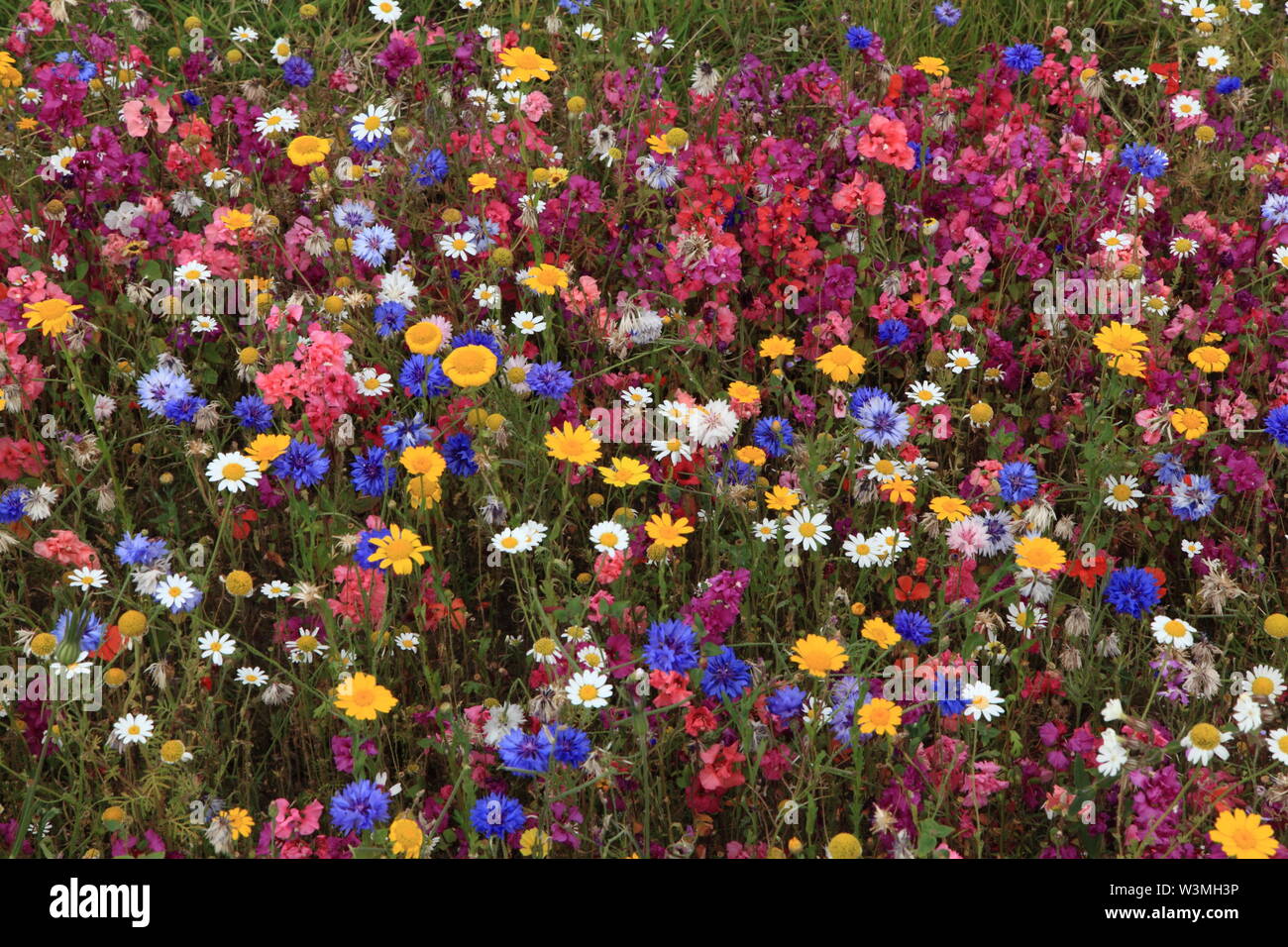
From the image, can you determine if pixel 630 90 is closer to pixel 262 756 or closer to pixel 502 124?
pixel 502 124

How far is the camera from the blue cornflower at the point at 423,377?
280cm

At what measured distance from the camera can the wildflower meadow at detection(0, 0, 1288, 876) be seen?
2.32 m

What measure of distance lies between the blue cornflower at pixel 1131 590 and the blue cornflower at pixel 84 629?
6.49 ft

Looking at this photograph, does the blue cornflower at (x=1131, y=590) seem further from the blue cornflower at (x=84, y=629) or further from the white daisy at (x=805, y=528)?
the blue cornflower at (x=84, y=629)

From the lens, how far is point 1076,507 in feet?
10.1

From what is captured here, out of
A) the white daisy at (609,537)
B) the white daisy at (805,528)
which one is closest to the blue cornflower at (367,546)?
the white daisy at (609,537)

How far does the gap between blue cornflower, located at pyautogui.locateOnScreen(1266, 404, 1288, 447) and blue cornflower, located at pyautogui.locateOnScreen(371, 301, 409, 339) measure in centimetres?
202

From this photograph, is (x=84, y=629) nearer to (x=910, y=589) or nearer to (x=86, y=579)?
(x=86, y=579)

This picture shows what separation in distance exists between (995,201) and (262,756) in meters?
2.47

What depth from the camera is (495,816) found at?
6.75 feet

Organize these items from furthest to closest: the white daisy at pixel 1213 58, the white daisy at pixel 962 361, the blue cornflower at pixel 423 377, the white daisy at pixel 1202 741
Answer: the white daisy at pixel 1213 58 → the white daisy at pixel 962 361 → the blue cornflower at pixel 423 377 → the white daisy at pixel 1202 741

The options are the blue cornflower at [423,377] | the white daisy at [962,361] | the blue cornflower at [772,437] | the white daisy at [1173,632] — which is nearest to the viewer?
the white daisy at [1173,632]

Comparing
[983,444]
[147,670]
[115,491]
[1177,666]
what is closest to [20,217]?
[115,491]

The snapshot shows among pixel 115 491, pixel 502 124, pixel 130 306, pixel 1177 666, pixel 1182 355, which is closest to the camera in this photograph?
pixel 1177 666
